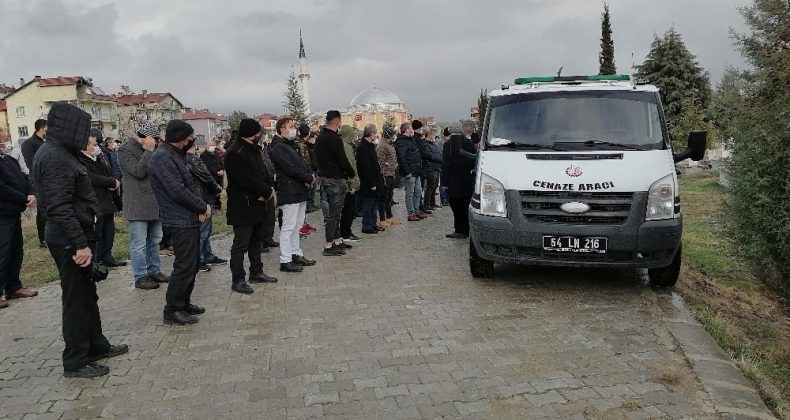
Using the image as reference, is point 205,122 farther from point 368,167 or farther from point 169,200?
point 169,200

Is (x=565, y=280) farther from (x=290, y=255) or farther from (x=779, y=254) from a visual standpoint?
(x=290, y=255)

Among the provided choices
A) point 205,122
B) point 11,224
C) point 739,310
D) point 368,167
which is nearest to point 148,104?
point 205,122

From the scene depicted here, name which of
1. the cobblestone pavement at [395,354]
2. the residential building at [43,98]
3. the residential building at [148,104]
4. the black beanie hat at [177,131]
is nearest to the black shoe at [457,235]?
the cobblestone pavement at [395,354]

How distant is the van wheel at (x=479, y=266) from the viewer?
281 inches

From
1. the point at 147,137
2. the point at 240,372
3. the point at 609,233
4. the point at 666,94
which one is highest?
the point at 666,94

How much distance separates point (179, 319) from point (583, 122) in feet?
16.0

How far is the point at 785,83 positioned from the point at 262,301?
7.15 metres

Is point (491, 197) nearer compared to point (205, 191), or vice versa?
point (491, 197)

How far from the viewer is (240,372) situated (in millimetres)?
4570

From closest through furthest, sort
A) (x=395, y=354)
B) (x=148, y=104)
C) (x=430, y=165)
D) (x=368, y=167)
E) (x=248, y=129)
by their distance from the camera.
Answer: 1. (x=395, y=354)
2. (x=248, y=129)
3. (x=368, y=167)
4. (x=430, y=165)
5. (x=148, y=104)

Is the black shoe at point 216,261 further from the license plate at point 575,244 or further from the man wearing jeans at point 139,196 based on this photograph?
the license plate at point 575,244

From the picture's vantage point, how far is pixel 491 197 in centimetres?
654

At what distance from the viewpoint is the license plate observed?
19.6 feet

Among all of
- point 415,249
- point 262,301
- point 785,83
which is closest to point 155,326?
point 262,301
